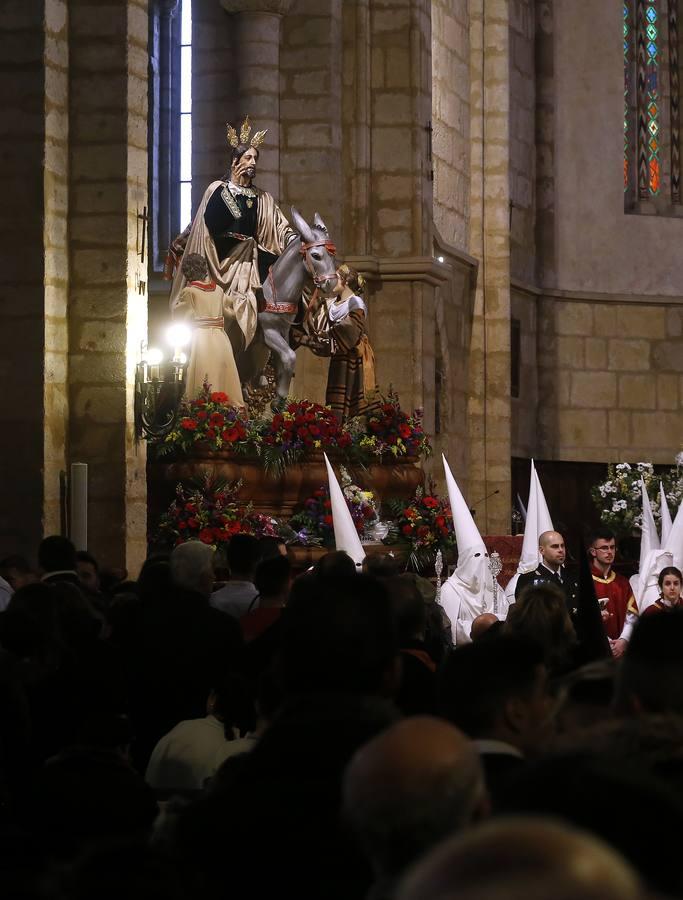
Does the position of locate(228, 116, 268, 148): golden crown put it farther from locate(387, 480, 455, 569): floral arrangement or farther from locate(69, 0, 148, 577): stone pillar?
locate(387, 480, 455, 569): floral arrangement

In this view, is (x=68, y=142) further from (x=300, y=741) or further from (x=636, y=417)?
(x=636, y=417)

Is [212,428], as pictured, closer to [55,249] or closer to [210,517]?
[210,517]

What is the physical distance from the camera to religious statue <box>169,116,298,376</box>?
609 inches

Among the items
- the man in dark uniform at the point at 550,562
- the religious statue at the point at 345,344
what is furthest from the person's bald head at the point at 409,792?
the religious statue at the point at 345,344

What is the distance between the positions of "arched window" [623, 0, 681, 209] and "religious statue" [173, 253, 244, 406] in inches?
428

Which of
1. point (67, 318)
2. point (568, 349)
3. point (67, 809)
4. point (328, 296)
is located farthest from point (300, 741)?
point (568, 349)

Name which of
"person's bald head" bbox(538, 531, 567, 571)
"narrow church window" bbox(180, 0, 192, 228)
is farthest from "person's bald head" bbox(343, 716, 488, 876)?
"narrow church window" bbox(180, 0, 192, 228)

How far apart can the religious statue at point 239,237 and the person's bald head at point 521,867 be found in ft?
45.1

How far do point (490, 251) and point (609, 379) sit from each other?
283 cm

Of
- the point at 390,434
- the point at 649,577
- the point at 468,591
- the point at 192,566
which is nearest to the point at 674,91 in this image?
the point at 390,434

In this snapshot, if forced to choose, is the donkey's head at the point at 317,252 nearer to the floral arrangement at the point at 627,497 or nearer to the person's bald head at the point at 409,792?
the floral arrangement at the point at 627,497

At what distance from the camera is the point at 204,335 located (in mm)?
15227

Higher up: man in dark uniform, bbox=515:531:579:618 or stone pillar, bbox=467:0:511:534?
stone pillar, bbox=467:0:511:534

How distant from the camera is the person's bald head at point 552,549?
10.2 m
